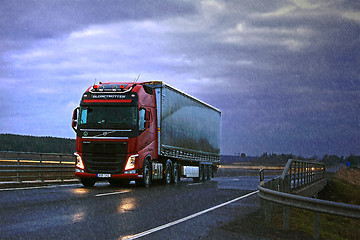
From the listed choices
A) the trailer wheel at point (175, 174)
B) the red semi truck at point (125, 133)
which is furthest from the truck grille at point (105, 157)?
the trailer wheel at point (175, 174)

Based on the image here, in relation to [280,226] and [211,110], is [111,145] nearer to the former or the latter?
[280,226]

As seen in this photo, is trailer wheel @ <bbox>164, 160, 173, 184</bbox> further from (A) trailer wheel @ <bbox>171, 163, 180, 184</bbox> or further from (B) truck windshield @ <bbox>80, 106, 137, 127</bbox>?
(B) truck windshield @ <bbox>80, 106, 137, 127</bbox>

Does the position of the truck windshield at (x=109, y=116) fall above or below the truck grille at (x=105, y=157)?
above

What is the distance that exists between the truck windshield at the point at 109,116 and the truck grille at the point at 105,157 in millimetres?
884

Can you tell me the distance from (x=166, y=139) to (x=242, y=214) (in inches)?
426

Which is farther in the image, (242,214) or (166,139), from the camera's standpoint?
(166,139)

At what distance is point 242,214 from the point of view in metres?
11.2

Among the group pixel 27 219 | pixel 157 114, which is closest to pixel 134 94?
pixel 157 114

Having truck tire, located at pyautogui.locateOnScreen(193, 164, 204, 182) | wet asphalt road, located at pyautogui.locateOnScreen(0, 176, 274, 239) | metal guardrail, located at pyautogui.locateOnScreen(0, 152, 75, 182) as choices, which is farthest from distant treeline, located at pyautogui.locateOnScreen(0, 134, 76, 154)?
wet asphalt road, located at pyautogui.locateOnScreen(0, 176, 274, 239)

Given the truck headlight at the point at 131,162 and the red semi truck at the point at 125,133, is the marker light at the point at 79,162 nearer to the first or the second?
the red semi truck at the point at 125,133

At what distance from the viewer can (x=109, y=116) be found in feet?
61.4

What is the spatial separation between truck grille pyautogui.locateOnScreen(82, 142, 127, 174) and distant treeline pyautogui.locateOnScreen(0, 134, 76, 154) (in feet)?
256

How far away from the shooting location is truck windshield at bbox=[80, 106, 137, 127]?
18.6 metres

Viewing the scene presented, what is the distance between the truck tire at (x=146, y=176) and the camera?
63.6 ft
